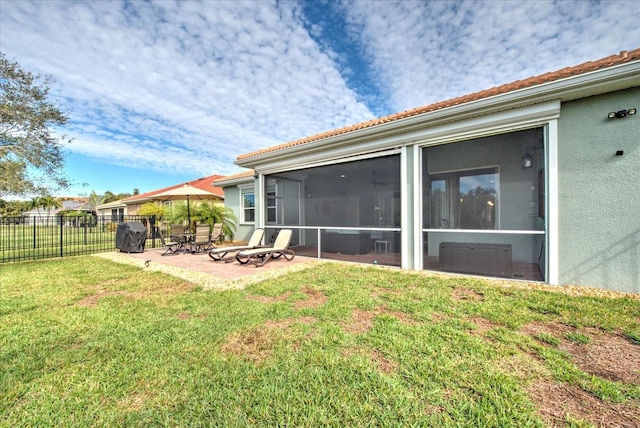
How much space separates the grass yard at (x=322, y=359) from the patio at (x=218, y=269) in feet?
3.32

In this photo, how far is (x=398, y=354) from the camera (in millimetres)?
2770

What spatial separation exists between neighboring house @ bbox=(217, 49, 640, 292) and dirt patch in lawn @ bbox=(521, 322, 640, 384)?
2339mm

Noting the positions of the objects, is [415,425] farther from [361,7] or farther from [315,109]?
[315,109]

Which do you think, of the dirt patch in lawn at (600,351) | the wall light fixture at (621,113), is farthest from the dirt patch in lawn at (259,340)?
the wall light fixture at (621,113)

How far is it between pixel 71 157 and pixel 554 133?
1682 cm

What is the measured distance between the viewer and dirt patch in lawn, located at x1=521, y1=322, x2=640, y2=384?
247 cm

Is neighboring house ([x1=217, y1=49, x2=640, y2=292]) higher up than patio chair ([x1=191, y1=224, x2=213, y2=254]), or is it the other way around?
neighboring house ([x1=217, y1=49, x2=640, y2=292])

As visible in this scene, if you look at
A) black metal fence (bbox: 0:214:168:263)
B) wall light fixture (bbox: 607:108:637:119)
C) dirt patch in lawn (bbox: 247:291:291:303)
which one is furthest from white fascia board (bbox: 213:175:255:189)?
wall light fixture (bbox: 607:108:637:119)

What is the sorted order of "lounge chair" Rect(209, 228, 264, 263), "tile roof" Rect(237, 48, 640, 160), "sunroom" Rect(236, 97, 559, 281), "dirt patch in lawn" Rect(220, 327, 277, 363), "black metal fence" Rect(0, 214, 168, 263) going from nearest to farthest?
"dirt patch in lawn" Rect(220, 327, 277, 363), "tile roof" Rect(237, 48, 640, 160), "sunroom" Rect(236, 97, 559, 281), "lounge chair" Rect(209, 228, 264, 263), "black metal fence" Rect(0, 214, 168, 263)

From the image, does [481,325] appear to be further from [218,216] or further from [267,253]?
[218,216]

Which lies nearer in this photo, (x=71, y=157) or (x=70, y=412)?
(x=70, y=412)

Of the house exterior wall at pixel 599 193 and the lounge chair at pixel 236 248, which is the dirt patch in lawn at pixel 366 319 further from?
the lounge chair at pixel 236 248

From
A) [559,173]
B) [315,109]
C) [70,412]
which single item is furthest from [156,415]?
[315,109]

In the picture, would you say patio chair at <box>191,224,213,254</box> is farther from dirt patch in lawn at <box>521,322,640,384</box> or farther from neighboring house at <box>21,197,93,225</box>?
dirt patch in lawn at <box>521,322,640,384</box>
